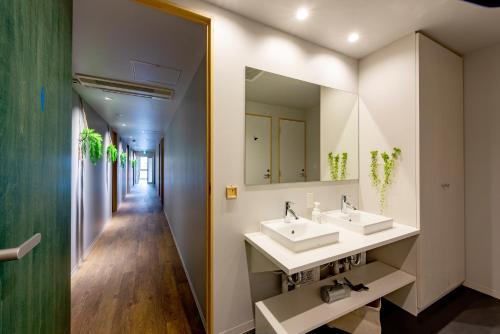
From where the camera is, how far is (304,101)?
1.99m

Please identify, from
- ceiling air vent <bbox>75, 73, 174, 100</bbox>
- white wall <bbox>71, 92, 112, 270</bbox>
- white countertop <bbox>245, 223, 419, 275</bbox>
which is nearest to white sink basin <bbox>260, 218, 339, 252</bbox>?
white countertop <bbox>245, 223, 419, 275</bbox>

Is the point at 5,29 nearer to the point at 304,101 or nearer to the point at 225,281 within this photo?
the point at 225,281

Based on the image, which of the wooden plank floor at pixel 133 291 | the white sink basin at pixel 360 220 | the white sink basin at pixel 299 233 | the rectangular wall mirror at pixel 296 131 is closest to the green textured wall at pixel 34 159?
the wooden plank floor at pixel 133 291

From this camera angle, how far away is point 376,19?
1674 millimetres

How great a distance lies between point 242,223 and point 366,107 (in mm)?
1783

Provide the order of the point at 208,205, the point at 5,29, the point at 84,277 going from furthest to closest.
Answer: the point at 84,277 → the point at 208,205 → the point at 5,29

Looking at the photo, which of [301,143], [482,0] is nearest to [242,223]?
[301,143]

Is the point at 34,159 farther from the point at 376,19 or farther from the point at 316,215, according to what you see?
the point at 376,19

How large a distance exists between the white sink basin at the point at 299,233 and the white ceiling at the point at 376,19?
1.65 m

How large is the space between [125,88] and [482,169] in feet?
14.1

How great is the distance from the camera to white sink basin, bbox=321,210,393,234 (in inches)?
66.3

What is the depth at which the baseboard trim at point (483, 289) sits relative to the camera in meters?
2.06

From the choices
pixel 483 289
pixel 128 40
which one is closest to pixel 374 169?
pixel 483 289

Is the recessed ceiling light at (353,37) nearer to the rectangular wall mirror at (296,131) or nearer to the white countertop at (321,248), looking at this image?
the rectangular wall mirror at (296,131)
